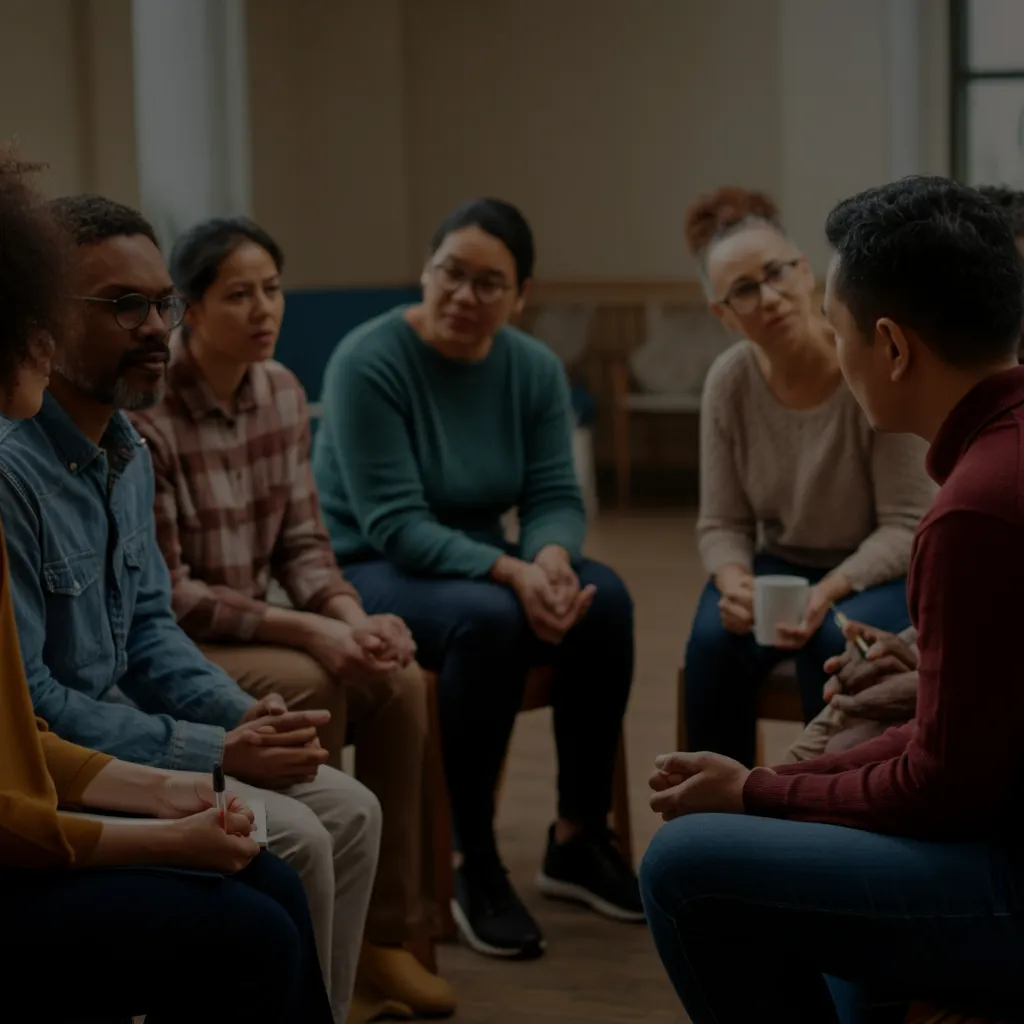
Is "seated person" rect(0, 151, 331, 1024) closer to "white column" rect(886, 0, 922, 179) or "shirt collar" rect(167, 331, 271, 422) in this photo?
"shirt collar" rect(167, 331, 271, 422)

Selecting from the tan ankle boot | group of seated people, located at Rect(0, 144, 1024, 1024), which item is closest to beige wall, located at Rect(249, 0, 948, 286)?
group of seated people, located at Rect(0, 144, 1024, 1024)

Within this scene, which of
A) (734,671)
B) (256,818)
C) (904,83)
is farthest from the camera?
(904,83)

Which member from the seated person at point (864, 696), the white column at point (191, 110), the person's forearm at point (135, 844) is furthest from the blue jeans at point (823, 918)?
the white column at point (191, 110)

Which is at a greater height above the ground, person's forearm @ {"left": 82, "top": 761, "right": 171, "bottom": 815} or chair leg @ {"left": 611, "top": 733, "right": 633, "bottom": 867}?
person's forearm @ {"left": 82, "top": 761, "right": 171, "bottom": 815}

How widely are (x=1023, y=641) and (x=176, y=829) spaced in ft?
2.82

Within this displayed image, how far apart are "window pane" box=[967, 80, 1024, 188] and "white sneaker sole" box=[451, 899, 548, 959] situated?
17.9 feet

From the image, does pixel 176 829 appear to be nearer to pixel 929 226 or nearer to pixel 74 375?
pixel 74 375

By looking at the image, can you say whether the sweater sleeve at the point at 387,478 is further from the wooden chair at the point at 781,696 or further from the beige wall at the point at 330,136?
the beige wall at the point at 330,136

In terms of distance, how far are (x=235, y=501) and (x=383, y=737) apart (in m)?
0.45

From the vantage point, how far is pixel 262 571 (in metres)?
2.67

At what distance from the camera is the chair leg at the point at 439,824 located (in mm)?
2678

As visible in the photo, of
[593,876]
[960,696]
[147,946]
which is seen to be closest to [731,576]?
[593,876]

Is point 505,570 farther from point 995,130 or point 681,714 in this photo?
point 995,130

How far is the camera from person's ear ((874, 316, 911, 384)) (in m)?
1.57
